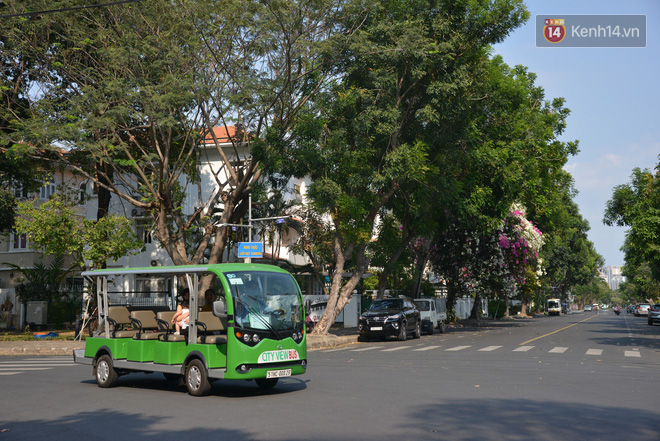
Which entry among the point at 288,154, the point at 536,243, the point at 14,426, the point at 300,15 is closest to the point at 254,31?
the point at 300,15

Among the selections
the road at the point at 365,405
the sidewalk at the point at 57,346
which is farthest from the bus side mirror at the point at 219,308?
the sidewalk at the point at 57,346

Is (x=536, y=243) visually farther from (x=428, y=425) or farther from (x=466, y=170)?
(x=428, y=425)

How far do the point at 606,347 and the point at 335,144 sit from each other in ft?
40.6

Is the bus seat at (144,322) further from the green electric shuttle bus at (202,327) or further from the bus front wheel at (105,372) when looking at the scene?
the bus front wheel at (105,372)

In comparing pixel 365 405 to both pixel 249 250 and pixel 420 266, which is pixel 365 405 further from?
pixel 420 266

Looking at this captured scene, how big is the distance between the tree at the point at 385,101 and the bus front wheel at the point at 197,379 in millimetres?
14384

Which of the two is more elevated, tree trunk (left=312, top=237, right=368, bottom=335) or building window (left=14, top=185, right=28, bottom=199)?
building window (left=14, top=185, right=28, bottom=199)

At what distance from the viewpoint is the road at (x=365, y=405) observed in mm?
7879

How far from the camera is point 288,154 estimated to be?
26109mm

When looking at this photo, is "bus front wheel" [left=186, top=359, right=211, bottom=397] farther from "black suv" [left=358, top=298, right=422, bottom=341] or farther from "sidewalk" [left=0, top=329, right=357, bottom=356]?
"black suv" [left=358, top=298, right=422, bottom=341]

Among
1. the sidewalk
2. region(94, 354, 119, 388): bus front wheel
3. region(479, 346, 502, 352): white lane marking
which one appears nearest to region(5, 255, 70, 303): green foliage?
the sidewalk

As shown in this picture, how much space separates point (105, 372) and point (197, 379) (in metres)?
2.57

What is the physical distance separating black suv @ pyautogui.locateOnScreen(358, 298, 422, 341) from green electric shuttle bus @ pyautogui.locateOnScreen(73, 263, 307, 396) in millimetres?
15622

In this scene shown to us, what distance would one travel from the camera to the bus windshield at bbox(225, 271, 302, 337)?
11.1m
